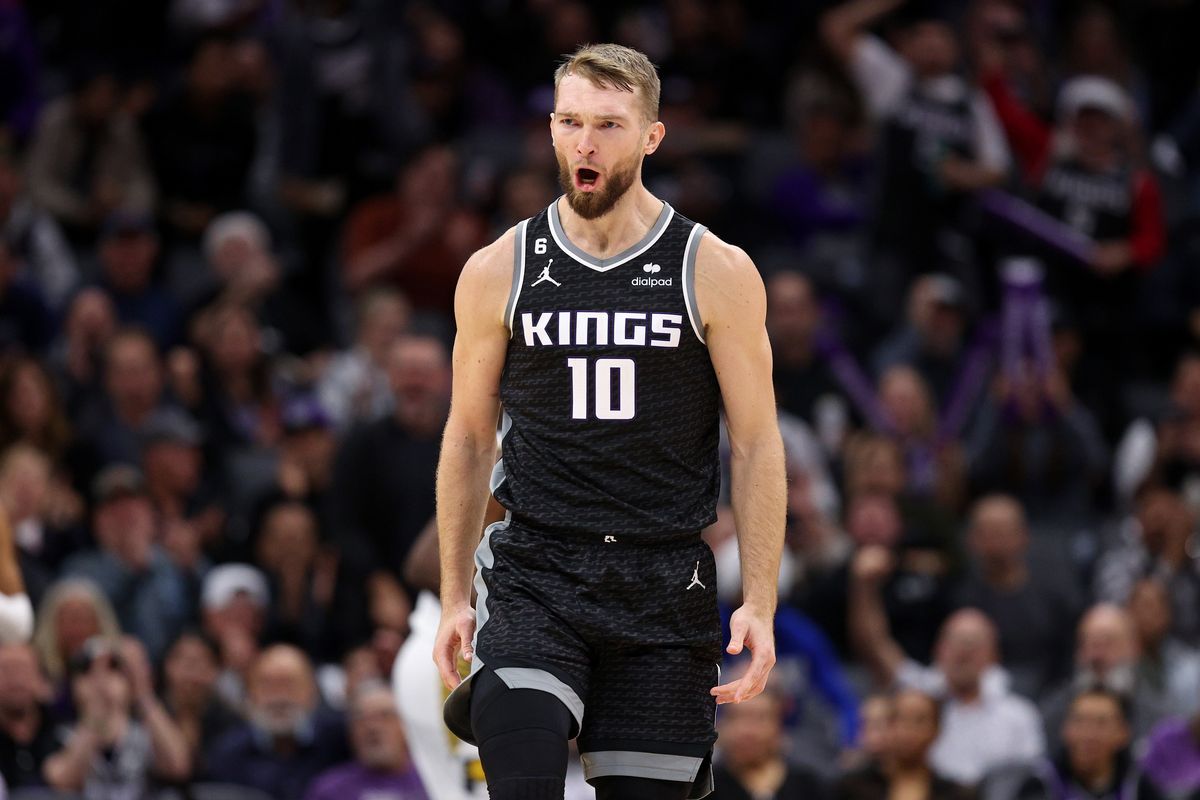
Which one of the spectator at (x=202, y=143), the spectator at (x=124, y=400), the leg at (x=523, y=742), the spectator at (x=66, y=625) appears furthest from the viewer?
the spectator at (x=202, y=143)

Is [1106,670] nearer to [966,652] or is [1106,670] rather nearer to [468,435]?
[966,652]

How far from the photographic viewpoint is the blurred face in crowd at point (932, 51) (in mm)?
14164

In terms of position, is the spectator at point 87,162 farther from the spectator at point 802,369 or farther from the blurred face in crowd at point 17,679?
the blurred face in crowd at point 17,679

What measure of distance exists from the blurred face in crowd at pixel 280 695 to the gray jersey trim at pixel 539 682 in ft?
18.3

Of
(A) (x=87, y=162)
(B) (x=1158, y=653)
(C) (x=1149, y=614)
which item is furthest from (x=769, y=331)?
(A) (x=87, y=162)

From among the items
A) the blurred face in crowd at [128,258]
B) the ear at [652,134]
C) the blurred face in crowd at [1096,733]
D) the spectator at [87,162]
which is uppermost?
the spectator at [87,162]

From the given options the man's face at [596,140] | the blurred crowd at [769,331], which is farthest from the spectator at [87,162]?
the man's face at [596,140]

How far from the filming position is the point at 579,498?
5.26 metres

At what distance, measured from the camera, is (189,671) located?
10.5 metres

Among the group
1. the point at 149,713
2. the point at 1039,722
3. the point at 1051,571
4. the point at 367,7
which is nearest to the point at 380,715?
the point at 149,713

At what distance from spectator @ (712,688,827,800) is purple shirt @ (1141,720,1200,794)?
65.9 inches

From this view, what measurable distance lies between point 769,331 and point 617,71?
846 cm

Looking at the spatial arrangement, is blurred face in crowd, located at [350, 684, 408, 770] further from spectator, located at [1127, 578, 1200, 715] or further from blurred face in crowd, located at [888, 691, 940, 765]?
spectator, located at [1127, 578, 1200, 715]

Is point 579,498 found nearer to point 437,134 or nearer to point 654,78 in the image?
point 654,78
